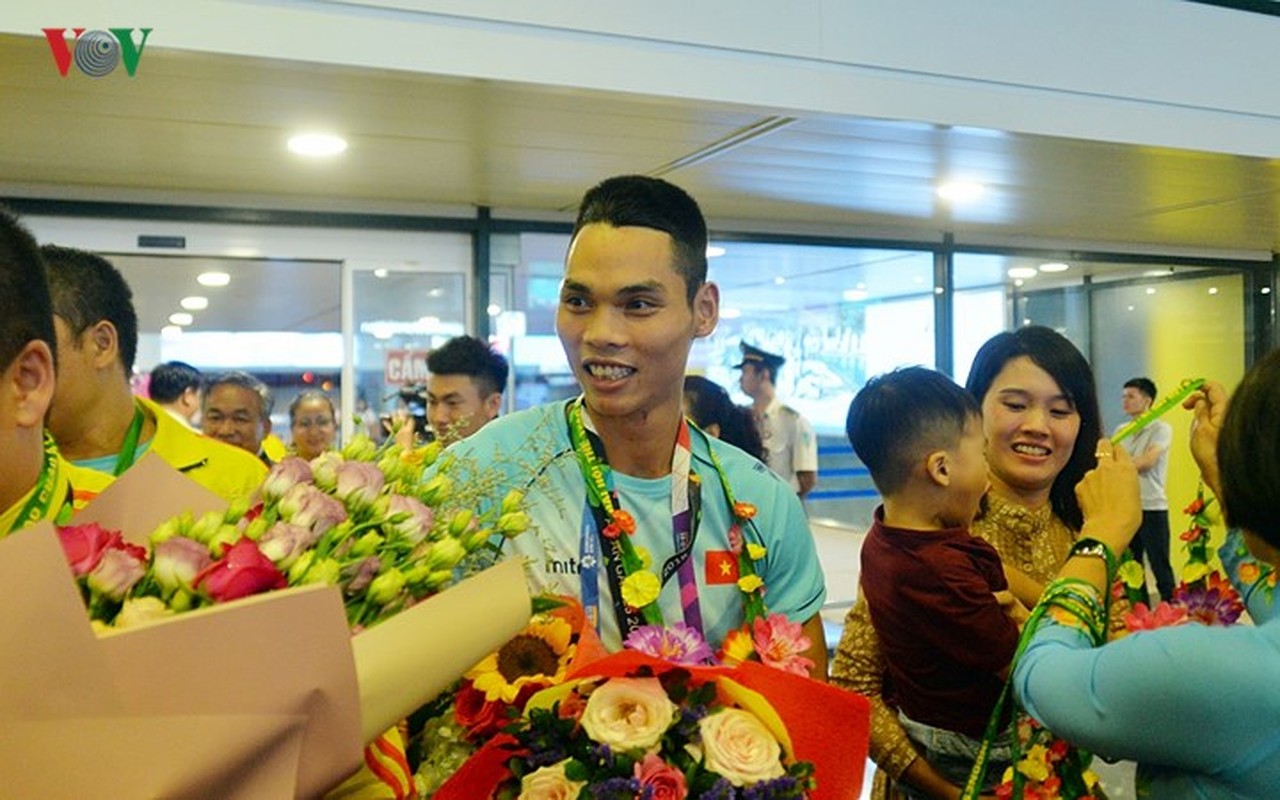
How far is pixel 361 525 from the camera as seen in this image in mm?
932

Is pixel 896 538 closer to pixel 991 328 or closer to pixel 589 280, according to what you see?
pixel 589 280

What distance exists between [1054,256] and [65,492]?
23.7 ft

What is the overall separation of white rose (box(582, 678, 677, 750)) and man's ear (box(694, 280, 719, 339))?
903 mm

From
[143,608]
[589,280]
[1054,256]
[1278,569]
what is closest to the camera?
[143,608]

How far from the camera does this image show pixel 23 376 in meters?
1.04

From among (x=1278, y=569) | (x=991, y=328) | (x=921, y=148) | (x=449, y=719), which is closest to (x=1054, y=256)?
(x=991, y=328)

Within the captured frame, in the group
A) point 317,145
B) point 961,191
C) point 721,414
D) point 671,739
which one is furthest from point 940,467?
→ point 961,191

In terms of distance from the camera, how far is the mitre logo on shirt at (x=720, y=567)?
167 centimetres

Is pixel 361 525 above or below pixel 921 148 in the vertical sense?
below

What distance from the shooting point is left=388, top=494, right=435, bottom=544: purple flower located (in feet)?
3.11

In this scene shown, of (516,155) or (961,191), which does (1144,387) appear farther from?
(516,155)

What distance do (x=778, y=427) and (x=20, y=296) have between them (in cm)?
549

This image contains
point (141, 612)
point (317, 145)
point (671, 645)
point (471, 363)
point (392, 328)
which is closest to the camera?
point (141, 612)

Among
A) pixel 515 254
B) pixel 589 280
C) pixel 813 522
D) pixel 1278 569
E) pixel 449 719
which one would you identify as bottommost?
pixel 813 522
